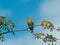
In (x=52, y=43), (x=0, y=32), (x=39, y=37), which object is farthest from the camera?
(x=0, y=32)

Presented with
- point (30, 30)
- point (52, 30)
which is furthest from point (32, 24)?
point (52, 30)

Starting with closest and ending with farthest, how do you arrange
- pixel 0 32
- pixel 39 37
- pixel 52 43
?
1. pixel 52 43
2. pixel 39 37
3. pixel 0 32

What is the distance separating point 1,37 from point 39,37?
3.59ft

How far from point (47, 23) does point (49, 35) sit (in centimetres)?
27

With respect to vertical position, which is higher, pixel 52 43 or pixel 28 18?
pixel 28 18

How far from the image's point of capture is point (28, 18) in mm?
6082

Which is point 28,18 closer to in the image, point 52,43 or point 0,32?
point 0,32

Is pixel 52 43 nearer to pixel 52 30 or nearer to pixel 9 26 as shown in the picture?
pixel 52 30

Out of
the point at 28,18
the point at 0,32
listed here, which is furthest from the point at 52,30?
the point at 0,32

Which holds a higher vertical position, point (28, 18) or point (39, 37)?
point (28, 18)

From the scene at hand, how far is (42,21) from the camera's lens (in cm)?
567

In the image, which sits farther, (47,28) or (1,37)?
(1,37)

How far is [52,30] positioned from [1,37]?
137cm

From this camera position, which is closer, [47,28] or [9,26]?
[47,28]
